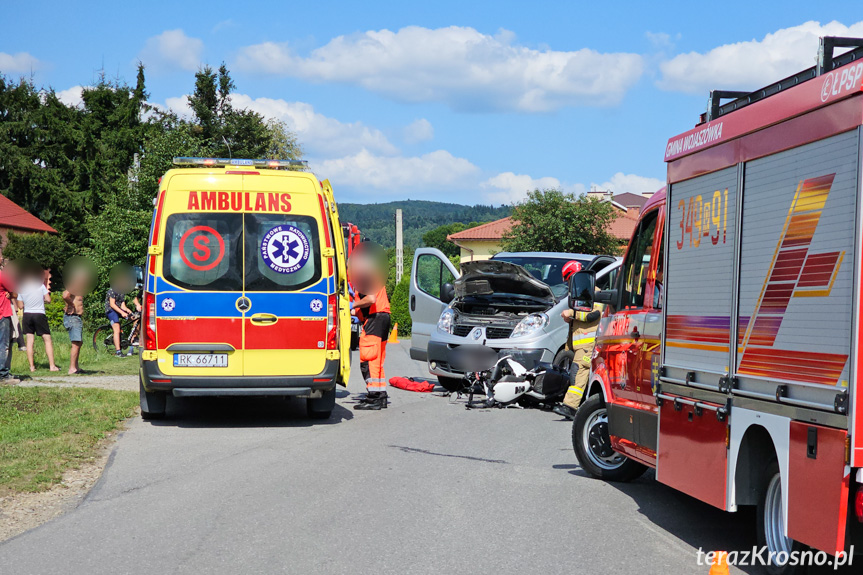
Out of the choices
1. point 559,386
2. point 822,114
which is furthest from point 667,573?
point 559,386

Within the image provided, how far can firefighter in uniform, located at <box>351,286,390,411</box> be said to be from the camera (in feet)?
39.7

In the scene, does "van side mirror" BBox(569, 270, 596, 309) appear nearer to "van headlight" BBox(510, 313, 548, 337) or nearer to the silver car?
the silver car

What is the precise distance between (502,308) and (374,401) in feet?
8.48

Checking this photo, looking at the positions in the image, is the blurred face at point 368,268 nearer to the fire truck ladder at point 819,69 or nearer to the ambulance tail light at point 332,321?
the ambulance tail light at point 332,321

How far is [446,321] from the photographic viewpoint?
46.5 feet

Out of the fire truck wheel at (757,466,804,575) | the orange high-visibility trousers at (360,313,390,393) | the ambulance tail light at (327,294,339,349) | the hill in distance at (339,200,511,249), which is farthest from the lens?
the hill in distance at (339,200,511,249)

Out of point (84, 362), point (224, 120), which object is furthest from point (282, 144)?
point (84, 362)

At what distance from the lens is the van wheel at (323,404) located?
10898 millimetres

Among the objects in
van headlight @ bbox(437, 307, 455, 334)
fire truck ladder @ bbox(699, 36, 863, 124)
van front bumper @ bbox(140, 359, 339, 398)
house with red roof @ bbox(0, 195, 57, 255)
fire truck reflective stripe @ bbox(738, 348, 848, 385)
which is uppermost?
house with red roof @ bbox(0, 195, 57, 255)

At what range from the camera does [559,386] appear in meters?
12.5

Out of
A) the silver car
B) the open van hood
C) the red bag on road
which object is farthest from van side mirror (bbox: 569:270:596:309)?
the red bag on road

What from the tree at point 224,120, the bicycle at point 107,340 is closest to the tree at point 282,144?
the tree at point 224,120

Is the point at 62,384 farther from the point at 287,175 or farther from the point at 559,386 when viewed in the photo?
the point at 559,386

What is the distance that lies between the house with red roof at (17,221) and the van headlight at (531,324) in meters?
50.6
